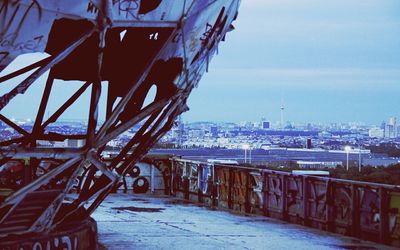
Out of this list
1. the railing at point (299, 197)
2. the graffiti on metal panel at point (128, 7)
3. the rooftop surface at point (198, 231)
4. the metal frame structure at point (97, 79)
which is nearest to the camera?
the metal frame structure at point (97, 79)

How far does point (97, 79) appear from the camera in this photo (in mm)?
9195

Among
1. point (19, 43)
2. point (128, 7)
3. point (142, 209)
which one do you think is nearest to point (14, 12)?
point (19, 43)

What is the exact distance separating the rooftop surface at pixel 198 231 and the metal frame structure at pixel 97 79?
479 cm

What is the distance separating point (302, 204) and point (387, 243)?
148 inches

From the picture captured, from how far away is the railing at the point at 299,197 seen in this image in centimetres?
1822

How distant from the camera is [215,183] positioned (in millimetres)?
26203

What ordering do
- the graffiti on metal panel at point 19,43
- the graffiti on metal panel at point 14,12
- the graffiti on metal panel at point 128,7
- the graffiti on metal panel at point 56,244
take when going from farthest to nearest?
the graffiti on metal panel at point 56,244 → the graffiti on metal panel at point 128,7 → the graffiti on metal panel at point 19,43 → the graffiti on metal panel at point 14,12

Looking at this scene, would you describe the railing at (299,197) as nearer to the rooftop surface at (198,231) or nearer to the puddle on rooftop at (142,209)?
the rooftop surface at (198,231)

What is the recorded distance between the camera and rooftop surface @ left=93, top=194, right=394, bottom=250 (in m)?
16.6

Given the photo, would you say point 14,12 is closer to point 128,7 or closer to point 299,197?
point 128,7

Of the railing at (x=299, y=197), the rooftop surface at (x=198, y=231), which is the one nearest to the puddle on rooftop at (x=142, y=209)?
the rooftop surface at (x=198, y=231)

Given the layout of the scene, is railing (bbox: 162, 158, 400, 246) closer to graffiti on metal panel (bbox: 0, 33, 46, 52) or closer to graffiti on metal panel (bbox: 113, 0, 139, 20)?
graffiti on metal panel (bbox: 113, 0, 139, 20)

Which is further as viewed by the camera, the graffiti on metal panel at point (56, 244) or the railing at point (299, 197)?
the railing at point (299, 197)

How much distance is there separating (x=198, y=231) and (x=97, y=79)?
9.91m
